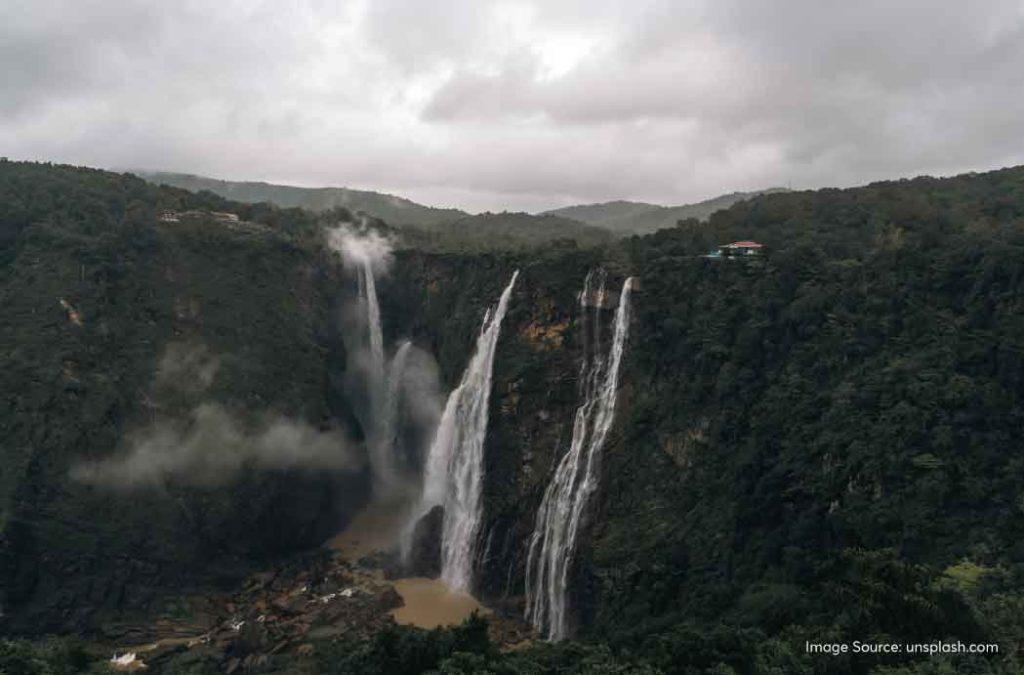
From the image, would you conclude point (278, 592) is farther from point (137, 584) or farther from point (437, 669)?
point (437, 669)

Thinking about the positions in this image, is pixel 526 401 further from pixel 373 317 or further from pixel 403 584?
pixel 373 317

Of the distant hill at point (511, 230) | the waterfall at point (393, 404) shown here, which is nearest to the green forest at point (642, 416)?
the waterfall at point (393, 404)

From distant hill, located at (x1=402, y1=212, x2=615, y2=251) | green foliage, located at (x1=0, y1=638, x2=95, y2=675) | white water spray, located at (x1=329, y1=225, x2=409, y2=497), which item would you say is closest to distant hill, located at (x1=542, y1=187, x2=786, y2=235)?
distant hill, located at (x1=402, y1=212, x2=615, y2=251)

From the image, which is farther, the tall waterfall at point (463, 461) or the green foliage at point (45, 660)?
the tall waterfall at point (463, 461)

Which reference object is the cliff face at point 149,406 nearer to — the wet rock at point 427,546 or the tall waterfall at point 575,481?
the wet rock at point 427,546

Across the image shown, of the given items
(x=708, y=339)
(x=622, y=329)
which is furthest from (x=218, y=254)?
(x=708, y=339)
